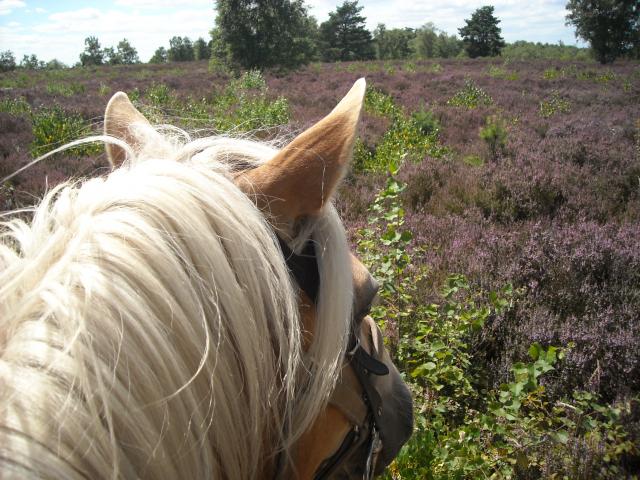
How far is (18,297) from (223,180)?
0.37 metres

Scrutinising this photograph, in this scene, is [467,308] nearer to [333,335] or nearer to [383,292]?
[383,292]

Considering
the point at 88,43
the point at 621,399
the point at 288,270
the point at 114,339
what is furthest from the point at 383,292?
the point at 88,43

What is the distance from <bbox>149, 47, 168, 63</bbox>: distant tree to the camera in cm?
5434

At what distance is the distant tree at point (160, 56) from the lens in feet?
178

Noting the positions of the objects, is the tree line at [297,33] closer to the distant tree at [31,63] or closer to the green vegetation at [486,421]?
the distant tree at [31,63]

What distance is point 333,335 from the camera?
2.85ft

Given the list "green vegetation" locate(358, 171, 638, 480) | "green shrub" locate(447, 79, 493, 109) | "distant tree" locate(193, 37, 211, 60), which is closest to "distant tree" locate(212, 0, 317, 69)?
"green shrub" locate(447, 79, 493, 109)

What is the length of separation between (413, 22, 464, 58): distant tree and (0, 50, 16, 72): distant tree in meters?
39.7

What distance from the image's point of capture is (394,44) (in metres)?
56.7

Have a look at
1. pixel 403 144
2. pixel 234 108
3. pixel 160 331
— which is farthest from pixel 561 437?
pixel 234 108

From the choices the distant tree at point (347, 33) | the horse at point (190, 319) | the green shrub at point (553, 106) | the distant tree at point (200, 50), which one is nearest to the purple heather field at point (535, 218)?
the green shrub at point (553, 106)

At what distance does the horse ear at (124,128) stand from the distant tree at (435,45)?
5421 cm

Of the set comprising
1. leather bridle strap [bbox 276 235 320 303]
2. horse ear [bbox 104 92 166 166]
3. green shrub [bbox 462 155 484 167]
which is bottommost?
green shrub [bbox 462 155 484 167]

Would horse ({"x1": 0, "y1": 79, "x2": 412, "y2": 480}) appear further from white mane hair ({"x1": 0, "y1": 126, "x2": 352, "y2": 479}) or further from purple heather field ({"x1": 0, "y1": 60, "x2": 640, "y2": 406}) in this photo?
purple heather field ({"x1": 0, "y1": 60, "x2": 640, "y2": 406})
